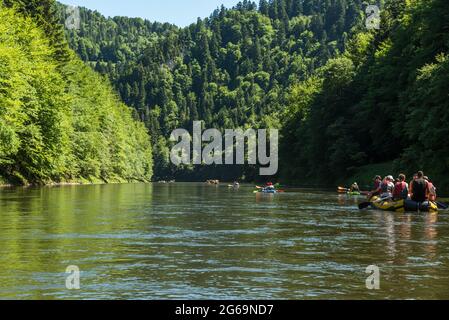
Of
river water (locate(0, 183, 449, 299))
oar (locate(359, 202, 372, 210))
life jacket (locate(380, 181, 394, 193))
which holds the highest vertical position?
life jacket (locate(380, 181, 394, 193))

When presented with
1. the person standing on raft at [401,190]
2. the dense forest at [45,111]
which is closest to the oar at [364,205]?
the person standing on raft at [401,190]

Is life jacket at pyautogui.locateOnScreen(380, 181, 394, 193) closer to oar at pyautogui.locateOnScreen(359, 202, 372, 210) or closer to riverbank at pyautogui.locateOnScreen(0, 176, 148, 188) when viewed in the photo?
oar at pyautogui.locateOnScreen(359, 202, 372, 210)

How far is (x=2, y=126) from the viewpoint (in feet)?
183

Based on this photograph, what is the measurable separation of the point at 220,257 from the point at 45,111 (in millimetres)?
58669

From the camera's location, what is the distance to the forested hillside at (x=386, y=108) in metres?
57.9

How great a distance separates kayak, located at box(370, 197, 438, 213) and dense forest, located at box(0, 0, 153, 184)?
3104 centimetres

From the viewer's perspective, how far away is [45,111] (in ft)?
241

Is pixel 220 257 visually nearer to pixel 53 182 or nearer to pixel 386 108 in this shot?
pixel 386 108

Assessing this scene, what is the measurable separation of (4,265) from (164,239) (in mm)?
7020

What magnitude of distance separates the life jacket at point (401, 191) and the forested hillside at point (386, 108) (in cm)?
1715

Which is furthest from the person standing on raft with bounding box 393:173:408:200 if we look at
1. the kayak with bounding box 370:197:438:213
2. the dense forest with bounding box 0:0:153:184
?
the dense forest with bounding box 0:0:153:184

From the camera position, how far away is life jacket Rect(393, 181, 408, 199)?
126 feet
